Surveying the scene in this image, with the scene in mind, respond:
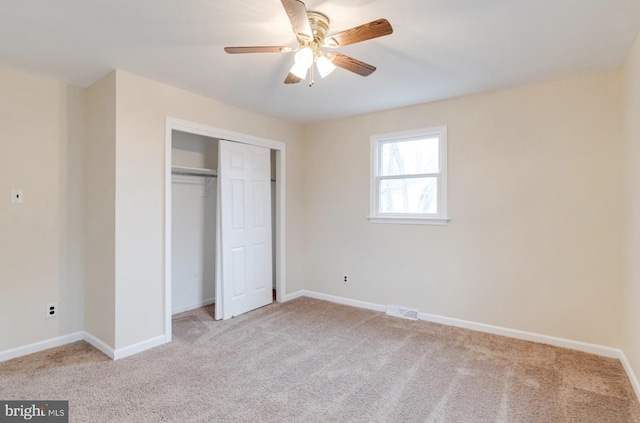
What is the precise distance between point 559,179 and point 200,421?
346 cm

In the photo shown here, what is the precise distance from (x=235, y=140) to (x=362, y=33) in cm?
239

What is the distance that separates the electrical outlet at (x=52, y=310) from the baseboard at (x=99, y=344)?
33cm

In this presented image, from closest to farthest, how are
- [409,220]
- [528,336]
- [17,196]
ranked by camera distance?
[17,196] < [528,336] < [409,220]

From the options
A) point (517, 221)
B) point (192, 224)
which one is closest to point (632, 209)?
point (517, 221)

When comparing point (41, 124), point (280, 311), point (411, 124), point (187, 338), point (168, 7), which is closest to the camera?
point (168, 7)

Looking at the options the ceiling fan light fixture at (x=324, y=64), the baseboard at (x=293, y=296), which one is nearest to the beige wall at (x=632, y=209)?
the ceiling fan light fixture at (x=324, y=64)

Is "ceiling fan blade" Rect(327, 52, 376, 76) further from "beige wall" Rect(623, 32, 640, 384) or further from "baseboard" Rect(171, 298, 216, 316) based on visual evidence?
"baseboard" Rect(171, 298, 216, 316)

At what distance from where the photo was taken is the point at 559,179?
2.99m

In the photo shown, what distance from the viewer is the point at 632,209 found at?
7.97ft

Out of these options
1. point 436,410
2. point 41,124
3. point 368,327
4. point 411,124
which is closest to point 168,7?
point 41,124

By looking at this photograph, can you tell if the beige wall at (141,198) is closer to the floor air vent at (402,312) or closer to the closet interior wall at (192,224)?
the closet interior wall at (192,224)

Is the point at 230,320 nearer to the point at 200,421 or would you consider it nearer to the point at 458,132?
the point at 200,421

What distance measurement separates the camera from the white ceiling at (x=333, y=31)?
6.34 ft

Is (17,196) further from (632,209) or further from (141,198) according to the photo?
(632,209)
